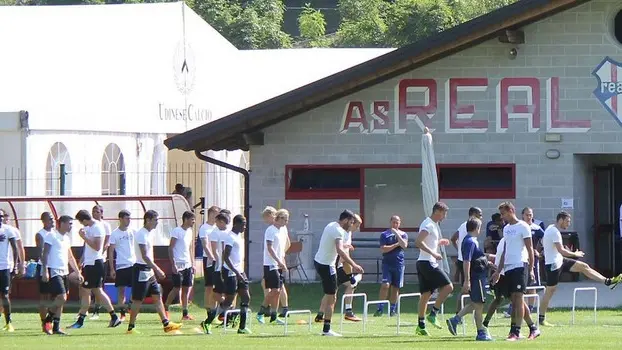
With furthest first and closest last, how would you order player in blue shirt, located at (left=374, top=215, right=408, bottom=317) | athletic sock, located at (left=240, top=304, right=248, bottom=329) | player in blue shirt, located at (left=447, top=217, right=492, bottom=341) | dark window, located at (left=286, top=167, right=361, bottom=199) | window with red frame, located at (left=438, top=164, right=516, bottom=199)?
dark window, located at (left=286, top=167, right=361, bottom=199) < window with red frame, located at (left=438, top=164, right=516, bottom=199) < player in blue shirt, located at (left=374, top=215, right=408, bottom=317) < athletic sock, located at (left=240, top=304, right=248, bottom=329) < player in blue shirt, located at (left=447, top=217, right=492, bottom=341)

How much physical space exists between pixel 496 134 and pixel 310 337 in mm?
9859

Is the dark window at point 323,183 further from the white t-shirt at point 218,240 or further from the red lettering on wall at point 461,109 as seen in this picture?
the white t-shirt at point 218,240

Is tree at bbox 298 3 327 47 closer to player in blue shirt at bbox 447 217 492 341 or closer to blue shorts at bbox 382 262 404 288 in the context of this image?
blue shorts at bbox 382 262 404 288

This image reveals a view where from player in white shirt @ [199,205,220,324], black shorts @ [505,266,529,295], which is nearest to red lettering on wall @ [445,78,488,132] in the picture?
player in white shirt @ [199,205,220,324]

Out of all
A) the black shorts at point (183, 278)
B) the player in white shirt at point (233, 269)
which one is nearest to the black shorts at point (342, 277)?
the player in white shirt at point (233, 269)

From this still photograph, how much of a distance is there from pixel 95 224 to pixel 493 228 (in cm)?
696

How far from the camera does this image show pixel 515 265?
766 inches

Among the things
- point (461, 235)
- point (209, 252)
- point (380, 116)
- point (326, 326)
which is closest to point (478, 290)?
point (326, 326)

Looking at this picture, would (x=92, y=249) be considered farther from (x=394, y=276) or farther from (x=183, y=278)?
(x=394, y=276)

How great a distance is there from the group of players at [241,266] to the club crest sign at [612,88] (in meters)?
5.15

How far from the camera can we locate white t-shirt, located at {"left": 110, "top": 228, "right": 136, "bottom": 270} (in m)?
21.7

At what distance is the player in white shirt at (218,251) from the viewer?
838 inches

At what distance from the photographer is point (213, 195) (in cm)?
3562

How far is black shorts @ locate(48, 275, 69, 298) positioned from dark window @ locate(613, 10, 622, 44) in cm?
1250
